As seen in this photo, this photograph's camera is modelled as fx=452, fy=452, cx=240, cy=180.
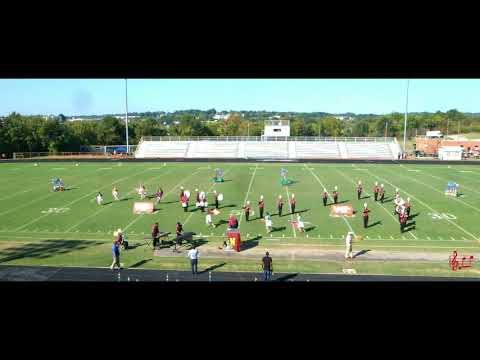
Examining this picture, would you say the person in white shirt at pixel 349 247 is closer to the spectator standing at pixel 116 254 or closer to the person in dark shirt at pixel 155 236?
the person in dark shirt at pixel 155 236

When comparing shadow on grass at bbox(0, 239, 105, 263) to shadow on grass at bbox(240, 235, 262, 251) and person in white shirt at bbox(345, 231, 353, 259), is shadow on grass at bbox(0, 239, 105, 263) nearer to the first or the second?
shadow on grass at bbox(240, 235, 262, 251)

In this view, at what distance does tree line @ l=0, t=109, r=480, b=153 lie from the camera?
207 feet

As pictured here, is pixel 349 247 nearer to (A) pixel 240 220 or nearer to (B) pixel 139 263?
(A) pixel 240 220

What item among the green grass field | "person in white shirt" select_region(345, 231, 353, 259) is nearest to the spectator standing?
the green grass field

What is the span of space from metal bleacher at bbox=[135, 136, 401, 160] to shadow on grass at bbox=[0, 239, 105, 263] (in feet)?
121

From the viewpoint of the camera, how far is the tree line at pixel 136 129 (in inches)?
2483

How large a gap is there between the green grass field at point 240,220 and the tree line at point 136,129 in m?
30.4

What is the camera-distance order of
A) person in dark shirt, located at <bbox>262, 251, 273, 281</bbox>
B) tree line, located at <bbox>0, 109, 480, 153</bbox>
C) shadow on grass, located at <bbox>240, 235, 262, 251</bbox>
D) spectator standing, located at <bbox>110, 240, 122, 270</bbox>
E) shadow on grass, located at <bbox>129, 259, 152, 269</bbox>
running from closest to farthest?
person in dark shirt, located at <bbox>262, 251, 273, 281</bbox> → spectator standing, located at <bbox>110, 240, 122, 270</bbox> → shadow on grass, located at <bbox>129, 259, 152, 269</bbox> → shadow on grass, located at <bbox>240, 235, 262, 251</bbox> → tree line, located at <bbox>0, 109, 480, 153</bbox>

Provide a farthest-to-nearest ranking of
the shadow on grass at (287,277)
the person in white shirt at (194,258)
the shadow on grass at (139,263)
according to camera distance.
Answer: the shadow on grass at (139,263), the person in white shirt at (194,258), the shadow on grass at (287,277)

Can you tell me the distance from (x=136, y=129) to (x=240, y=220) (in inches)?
3085

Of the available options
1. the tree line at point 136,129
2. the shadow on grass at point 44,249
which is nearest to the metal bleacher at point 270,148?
the tree line at point 136,129

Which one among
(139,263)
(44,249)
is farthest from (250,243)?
(44,249)
